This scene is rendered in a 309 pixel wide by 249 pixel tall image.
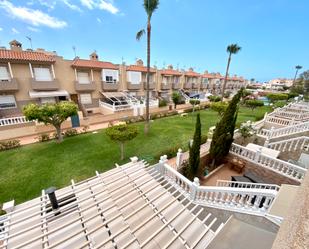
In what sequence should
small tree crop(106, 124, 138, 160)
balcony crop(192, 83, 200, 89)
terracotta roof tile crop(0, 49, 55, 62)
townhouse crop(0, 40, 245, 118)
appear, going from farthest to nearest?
1. balcony crop(192, 83, 200, 89)
2. townhouse crop(0, 40, 245, 118)
3. terracotta roof tile crop(0, 49, 55, 62)
4. small tree crop(106, 124, 138, 160)

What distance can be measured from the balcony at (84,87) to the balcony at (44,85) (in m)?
2.33

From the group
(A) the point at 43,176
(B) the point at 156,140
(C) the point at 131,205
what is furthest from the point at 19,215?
(B) the point at 156,140

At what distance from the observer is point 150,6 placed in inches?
446

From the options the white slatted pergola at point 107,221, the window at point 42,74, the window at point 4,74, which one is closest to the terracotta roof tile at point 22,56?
the window at point 42,74

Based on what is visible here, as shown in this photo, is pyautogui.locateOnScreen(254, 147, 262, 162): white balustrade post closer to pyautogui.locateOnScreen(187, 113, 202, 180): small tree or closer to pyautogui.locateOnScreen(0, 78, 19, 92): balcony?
pyautogui.locateOnScreen(187, 113, 202, 180): small tree

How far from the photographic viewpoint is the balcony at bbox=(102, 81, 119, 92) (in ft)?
73.2

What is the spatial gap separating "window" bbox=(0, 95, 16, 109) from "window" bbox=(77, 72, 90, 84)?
24.6ft

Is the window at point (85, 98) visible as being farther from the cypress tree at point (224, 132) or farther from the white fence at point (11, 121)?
the cypress tree at point (224, 132)

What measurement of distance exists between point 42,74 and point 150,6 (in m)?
14.7

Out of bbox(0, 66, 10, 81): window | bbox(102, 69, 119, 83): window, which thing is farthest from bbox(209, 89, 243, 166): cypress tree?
bbox(0, 66, 10, 81): window

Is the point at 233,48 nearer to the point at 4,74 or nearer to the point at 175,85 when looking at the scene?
the point at 175,85

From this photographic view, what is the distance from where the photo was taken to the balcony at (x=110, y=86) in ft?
73.2

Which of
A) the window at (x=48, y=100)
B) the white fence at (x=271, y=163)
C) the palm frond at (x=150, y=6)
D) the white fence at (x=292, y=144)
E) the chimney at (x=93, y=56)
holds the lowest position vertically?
the white fence at (x=271, y=163)

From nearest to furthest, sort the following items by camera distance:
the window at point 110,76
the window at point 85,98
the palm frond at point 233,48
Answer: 1. the window at point 85,98
2. the window at point 110,76
3. the palm frond at point 233,48
